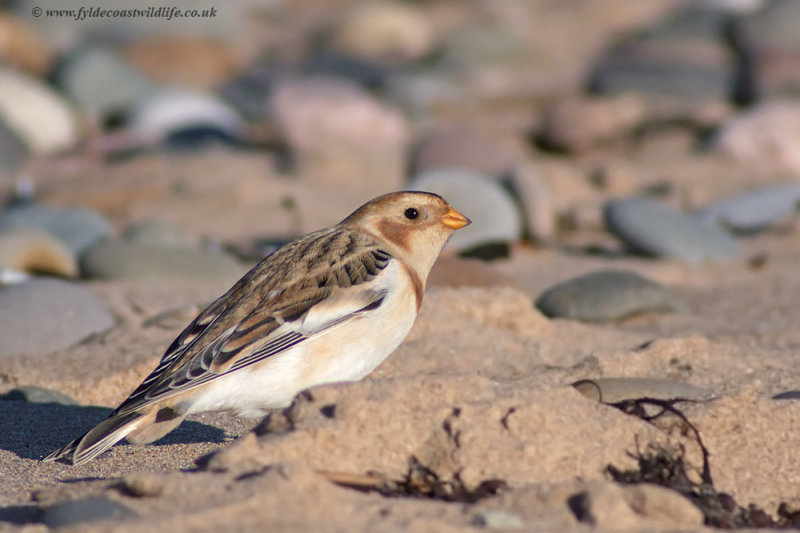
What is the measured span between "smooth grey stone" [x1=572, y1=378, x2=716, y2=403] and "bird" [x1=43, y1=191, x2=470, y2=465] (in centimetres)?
64

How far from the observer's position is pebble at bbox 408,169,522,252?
7770mm

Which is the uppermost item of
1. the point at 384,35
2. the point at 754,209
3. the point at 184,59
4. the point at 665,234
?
the point at 184,59

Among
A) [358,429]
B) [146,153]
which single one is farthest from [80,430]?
[146,153]

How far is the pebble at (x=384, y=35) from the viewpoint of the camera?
50.6 feet

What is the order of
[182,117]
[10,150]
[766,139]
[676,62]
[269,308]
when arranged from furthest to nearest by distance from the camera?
[676,62] → [182,117] → [10,150] → [766,139] → [269,308]

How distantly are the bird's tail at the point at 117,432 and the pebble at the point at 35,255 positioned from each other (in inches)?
139

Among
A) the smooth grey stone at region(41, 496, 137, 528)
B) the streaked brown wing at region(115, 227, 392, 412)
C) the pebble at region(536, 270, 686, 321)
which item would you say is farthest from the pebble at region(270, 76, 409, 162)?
the smooth grey stone at region(41, 496, 137, 528)

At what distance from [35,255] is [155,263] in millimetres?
766

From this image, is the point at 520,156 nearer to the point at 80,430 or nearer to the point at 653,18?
the point at 653,18

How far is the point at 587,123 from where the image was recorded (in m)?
11.2

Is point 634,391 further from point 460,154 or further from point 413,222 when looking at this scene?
point 460,154

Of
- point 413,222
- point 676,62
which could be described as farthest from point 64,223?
point 676,62

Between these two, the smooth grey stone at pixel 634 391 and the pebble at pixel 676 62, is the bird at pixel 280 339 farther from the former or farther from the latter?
the pebble at pixel 676 62

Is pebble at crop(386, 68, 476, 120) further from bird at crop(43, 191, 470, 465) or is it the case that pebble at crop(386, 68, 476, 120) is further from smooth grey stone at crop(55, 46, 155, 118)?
bird at crop(43, 191, 470, 465)
